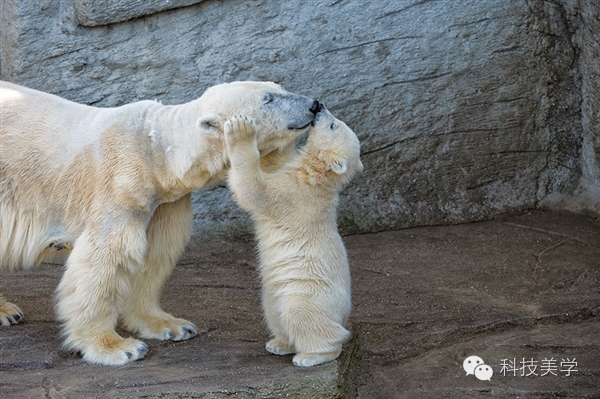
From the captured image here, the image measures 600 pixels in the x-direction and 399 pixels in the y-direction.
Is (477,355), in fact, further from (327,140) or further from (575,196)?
(575,196)

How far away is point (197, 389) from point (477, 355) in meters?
1.41

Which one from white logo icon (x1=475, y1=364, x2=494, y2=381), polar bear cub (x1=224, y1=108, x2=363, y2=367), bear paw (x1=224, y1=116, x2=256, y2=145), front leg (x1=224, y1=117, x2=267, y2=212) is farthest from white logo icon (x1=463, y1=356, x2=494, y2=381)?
bear paw (x1=224, y1=116, x2=256, y2=145)

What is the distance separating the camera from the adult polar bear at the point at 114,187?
4273 millimetres

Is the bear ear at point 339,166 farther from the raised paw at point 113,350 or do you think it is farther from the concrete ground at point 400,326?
the raised paw at point 113,350

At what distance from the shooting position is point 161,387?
3.93 meters

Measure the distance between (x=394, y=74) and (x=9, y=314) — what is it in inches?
115

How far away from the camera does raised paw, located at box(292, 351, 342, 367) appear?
4.09 meters

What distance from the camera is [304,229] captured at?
4.16m

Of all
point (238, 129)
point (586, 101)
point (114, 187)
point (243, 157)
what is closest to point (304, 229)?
point (243, 157)

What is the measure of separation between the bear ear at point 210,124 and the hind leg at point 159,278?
523 millimetres

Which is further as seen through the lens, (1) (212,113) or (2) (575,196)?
(2) (575,196)

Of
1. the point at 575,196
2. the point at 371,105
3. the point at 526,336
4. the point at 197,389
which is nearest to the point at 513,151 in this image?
the point at 575,196

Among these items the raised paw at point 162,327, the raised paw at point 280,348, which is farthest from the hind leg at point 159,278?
the raised paw at point 280,348

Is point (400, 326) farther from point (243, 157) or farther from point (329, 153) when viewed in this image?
point (243, 157)
